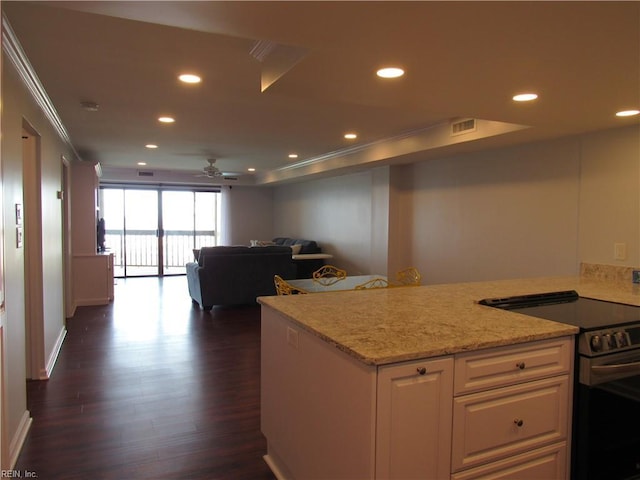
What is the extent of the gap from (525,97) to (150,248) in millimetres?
9636

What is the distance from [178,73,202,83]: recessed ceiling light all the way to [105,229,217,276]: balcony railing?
7662mm

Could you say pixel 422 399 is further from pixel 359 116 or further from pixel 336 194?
pixel 336 194

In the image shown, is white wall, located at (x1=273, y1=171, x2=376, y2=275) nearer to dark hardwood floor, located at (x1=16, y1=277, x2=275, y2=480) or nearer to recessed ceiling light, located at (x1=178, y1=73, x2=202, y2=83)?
dark hardwood floor, located at (x1=16, y1=277, x2=275, y2=480)

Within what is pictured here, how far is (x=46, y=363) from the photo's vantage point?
3713 millimetres

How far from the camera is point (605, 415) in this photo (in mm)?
1951

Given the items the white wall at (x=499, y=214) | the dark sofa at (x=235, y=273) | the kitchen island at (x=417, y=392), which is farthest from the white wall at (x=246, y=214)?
the kitchen island at (x=417, y=392)

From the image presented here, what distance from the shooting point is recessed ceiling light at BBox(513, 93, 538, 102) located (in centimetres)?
253

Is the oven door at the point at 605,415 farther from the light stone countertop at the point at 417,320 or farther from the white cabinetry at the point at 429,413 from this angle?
the light stone countertop at the point at 417,320

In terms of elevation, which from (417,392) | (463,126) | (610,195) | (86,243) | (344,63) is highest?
(463,126)

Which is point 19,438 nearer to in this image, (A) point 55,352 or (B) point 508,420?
(A) point 55,352

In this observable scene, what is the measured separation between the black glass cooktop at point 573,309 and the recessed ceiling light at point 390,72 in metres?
1.31

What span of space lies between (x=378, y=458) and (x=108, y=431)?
2.01 meters

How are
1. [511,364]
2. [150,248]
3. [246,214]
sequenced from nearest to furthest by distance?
[511,364]
[150,248]
[246,214]

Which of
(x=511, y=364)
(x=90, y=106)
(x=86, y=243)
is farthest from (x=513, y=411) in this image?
(x=86, y=243)
